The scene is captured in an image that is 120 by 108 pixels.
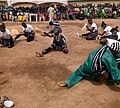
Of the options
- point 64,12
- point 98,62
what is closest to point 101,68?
point 98,62

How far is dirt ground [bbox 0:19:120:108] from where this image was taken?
5.46m

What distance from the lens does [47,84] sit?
6.46m

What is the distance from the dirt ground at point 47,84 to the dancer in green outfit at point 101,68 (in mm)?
148

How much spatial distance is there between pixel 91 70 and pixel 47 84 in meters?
1.25

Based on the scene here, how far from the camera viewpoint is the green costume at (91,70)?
17.8ft

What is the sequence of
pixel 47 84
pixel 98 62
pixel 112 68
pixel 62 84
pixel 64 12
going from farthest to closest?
pixel 64 12
pixel 47 84
pixel 62 84
pixel 98 62
pixel 112 68

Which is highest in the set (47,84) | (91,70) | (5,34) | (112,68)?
(5,34)

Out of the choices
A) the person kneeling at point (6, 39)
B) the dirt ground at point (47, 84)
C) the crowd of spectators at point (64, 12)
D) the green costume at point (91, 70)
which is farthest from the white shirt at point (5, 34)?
the crowd of spectators at point (64, 12)

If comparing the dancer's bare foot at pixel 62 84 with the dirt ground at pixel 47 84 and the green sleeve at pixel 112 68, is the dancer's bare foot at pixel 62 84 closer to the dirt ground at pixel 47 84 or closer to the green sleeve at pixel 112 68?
the dirt ground at pixel 47 84

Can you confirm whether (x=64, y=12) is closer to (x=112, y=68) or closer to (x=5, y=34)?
(x=5, y=34)

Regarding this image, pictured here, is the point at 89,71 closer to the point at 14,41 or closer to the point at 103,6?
the point at 14,41

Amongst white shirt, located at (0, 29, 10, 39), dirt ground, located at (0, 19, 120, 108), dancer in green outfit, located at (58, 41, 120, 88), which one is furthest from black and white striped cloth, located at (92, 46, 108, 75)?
white shirt, located at (0, 29, 10, 39)

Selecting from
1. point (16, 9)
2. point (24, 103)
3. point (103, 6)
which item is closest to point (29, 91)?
point (24, 103)

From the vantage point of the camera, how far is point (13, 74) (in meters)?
7.33
